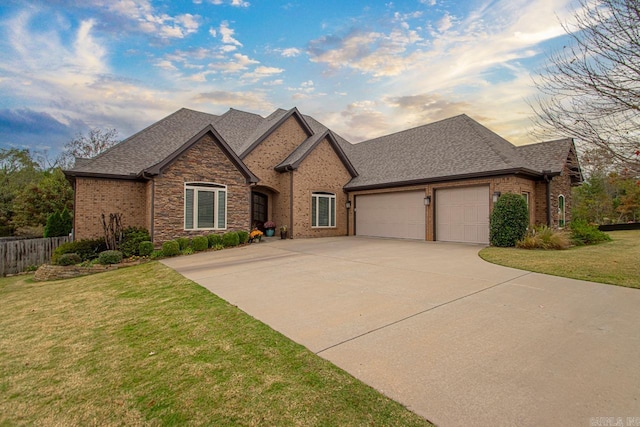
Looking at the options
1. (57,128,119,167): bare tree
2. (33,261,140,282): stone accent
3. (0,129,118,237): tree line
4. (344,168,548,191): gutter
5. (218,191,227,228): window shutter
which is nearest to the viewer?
(33,261,140,282): stone accent

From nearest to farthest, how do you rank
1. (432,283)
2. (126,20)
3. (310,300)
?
(310,300), (432,283), (126,20)

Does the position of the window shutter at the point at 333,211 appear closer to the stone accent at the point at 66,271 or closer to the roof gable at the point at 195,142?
the roof gable at the point at 195,142

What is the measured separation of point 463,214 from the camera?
13875 millimetres

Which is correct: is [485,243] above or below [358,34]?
below

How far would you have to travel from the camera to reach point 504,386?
102 inches

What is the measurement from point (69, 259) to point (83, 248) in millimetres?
1268

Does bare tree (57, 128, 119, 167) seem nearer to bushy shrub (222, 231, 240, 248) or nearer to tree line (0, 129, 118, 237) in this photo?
tree line (0, 129, 118, 237)

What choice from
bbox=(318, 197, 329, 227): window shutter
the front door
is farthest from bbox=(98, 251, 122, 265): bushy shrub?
bbox=(318, 197, 329, 227): window shutter

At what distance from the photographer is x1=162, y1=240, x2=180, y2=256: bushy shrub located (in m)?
11.1

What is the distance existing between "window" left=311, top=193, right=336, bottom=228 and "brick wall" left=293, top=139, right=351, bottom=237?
25 centimetres

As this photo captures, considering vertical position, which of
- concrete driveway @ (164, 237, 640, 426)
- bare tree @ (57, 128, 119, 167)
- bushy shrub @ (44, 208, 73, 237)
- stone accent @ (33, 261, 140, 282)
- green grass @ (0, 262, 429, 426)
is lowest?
stone accent @ (33, 261, 140, 282)

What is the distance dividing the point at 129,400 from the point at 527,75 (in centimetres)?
973

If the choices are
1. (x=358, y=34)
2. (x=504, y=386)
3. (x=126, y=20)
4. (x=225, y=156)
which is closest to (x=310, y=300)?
(x=504, y=386)

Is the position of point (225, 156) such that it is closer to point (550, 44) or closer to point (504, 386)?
point (550, 44)
